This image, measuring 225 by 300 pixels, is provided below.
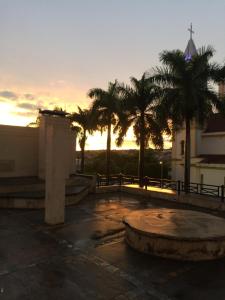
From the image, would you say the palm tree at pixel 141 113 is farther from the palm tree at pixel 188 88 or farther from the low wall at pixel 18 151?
the low wall at pixel 18 151

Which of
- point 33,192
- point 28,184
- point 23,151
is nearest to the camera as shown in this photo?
point 33,192

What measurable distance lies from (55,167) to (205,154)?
27.5 metres

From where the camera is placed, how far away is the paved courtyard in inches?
258

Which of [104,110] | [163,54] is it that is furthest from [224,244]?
[104,110]

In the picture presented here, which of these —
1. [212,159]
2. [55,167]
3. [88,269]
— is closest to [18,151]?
[55,167]

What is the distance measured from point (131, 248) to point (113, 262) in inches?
51.8

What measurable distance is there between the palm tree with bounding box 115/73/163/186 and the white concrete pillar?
10.6m

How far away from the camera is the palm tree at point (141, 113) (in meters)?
21.8

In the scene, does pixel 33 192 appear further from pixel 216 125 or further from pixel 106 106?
pixel 216 125

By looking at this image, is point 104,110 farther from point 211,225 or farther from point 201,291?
point 201,291

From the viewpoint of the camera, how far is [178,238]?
8.59 m

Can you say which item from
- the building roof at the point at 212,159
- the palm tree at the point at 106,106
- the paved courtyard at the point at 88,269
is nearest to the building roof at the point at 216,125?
the building roof at the point at 212,159

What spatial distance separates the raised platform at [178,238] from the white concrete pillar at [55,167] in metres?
3.11

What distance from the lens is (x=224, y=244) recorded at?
8883 millimetres
